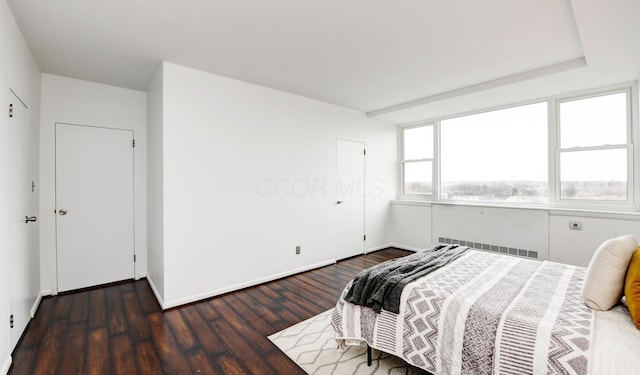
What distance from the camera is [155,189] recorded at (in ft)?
10.6

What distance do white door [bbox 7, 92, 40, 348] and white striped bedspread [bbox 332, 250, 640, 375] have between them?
2.56 m

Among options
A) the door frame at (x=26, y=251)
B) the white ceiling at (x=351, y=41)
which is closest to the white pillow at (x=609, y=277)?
the white ceiling at (x=351, y=41)

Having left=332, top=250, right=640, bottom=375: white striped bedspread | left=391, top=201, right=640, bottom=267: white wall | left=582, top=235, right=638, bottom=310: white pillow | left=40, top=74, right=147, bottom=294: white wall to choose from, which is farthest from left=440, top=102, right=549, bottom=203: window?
left=40, top=74, right=147, bottom=294: white wall

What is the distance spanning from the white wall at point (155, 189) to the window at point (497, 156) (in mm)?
4501

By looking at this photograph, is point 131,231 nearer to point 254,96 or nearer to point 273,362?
point 254,96

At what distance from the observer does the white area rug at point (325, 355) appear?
1924 millimetres

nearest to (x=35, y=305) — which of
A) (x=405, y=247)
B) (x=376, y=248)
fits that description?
(x=376, y=248)

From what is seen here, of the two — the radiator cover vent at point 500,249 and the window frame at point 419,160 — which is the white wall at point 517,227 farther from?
the window frame at point 419,160

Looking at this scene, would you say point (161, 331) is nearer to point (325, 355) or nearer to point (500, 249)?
point (325, 355)

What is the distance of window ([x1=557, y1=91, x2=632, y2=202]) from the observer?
11.1 ft

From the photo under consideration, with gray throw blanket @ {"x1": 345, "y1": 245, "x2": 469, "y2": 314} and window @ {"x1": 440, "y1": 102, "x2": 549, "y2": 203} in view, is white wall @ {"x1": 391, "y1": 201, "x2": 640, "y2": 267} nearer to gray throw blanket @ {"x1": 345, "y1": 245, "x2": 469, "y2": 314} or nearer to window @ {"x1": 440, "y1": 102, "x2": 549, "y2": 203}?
window @ {"x1": 440, "y1": 102, "x2": 549, "y2": 203}

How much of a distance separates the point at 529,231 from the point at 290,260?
339cm

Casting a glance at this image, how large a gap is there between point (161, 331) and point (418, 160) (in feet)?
15.8

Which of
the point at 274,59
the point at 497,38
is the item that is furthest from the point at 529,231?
the point at 274,59
